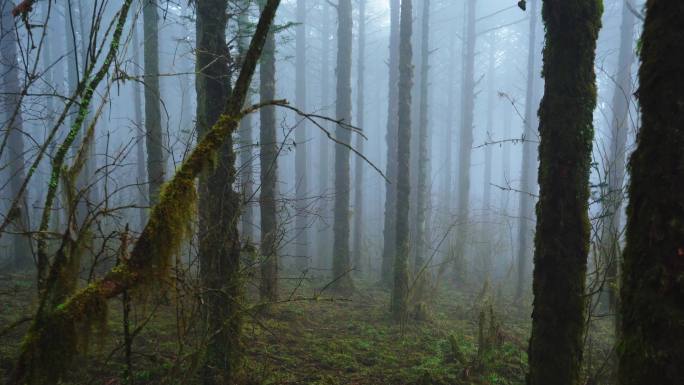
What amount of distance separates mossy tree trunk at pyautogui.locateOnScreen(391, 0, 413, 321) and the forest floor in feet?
2.27

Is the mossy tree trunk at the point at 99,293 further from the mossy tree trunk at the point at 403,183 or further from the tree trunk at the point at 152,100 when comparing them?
the tree trunk at the point at 152,100

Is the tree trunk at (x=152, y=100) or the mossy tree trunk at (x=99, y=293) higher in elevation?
the tree trunk at (x=152, y=100)

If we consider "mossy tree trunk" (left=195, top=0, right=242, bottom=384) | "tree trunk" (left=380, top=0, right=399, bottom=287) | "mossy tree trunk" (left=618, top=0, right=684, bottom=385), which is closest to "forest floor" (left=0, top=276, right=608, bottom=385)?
"mossy tree trunk" (left=195, top=0, right=242, bottom=384)

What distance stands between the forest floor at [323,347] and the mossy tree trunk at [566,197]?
6.38 feet

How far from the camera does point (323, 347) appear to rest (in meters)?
7.46

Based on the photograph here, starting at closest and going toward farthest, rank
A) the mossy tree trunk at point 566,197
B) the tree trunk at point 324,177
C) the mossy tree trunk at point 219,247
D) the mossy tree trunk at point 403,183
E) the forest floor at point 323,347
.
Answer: the mossy tree trunk at point 566,197, the mossy tree trunk at point 219,247, the forest floor at point 323,347, the mossy tree trunk at point 403,183, the tree trunk at point 324,177

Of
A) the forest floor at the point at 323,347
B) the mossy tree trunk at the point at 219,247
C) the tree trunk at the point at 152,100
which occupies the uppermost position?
the tree trunk at the point at 152,100

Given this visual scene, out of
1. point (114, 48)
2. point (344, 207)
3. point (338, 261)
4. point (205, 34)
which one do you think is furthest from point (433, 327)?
point (114, 48)

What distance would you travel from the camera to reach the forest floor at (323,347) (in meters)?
5.00

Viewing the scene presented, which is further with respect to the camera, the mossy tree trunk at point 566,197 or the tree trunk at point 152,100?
the tree trunk at point 152,100

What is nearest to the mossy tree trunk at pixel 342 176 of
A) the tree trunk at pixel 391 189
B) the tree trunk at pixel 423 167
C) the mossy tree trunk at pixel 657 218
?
the tree trunk at pixel 391 189

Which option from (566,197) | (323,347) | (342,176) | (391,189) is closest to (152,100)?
(342,176)

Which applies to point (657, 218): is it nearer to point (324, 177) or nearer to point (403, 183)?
point (403, 183)

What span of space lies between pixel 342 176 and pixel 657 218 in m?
12.8
